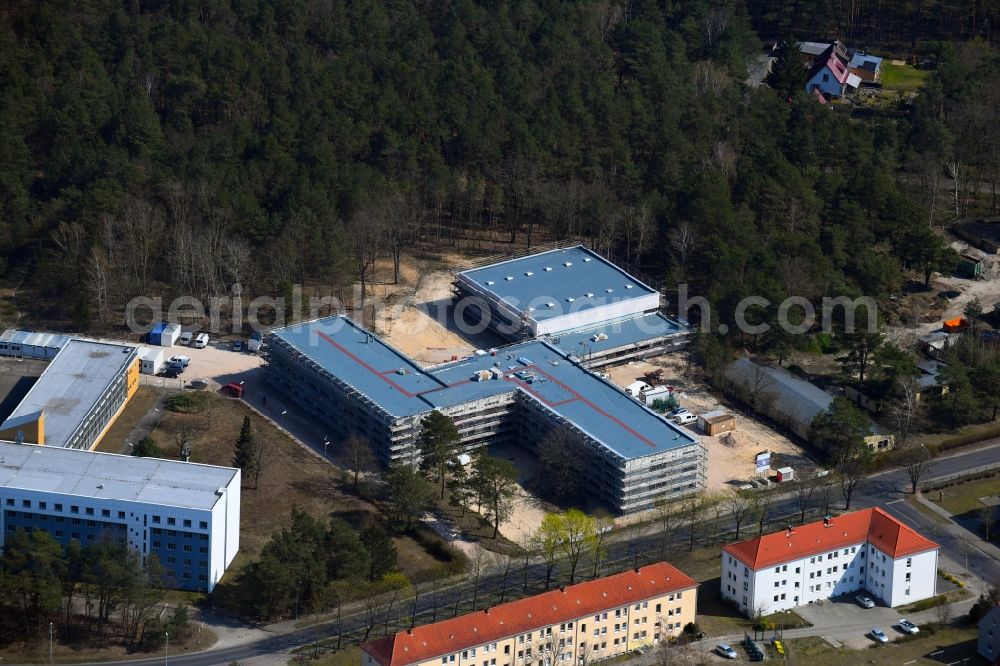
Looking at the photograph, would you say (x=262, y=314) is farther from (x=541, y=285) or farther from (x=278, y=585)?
(x=278, y=585)

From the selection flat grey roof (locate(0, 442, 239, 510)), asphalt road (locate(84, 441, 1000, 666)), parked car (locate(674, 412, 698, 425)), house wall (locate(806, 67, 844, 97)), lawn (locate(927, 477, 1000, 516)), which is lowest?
asphalt road (locate(84, 441, 1000, 666))

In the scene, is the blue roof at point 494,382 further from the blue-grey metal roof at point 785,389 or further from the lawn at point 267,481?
the blue-grey metal roof at point 785,389

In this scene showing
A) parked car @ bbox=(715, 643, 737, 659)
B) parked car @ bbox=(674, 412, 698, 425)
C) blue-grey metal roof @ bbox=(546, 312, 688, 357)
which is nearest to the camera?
parked car @ bbox=(715, 643, 737, 659)

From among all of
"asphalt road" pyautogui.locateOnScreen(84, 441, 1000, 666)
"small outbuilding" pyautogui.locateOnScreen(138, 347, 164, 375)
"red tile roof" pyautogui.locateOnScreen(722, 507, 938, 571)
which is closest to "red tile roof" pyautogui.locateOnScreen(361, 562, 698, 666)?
"red tile roof" pyautogui.locateOnScreen(722, 507, 938, 571)

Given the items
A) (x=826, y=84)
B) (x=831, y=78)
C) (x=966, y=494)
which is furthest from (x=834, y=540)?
(x=831, y=78)

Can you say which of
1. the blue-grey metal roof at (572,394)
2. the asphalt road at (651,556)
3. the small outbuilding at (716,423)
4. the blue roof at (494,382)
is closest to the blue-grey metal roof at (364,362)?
the blue roof at (494,382)

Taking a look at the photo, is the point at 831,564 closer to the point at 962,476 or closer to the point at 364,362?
the point at 962,476

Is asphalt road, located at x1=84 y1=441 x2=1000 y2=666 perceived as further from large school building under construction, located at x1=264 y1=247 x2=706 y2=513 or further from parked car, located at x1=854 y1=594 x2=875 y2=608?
parked car, located at x1=854 y1=594 x2=875 y2=608
